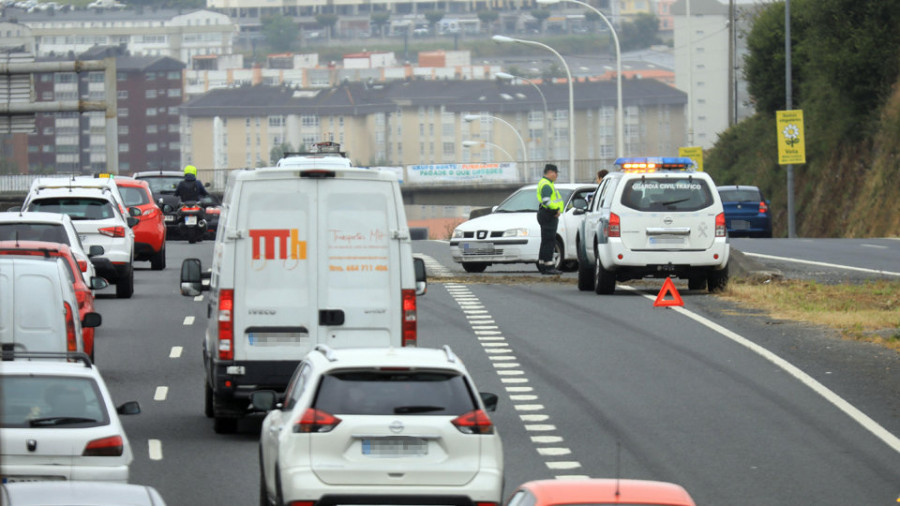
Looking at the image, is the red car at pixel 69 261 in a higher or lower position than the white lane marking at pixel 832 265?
higher

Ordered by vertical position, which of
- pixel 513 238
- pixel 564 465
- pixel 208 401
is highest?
pixel 513 238

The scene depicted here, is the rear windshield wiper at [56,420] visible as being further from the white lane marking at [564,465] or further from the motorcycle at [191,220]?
the motorcycle at [191,220]

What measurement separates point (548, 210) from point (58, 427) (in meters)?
17.7

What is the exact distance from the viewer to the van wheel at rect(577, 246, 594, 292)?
26766 mm

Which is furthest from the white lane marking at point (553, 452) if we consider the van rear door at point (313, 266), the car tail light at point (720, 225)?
the car tail light at point (720, 225)

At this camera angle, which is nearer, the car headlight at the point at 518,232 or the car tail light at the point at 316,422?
the car tail light at the point at 316,422

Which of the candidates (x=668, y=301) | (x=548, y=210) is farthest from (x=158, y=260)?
(x=668, y=301)

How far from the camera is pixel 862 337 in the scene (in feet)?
69.6

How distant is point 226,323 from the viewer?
14656 mm

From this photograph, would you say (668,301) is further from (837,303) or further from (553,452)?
(553,452)

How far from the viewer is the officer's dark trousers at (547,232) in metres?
28.3

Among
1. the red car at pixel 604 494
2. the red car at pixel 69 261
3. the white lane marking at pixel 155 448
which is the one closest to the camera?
the red car at pixel 604 494

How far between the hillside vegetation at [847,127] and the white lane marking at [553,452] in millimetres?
38061

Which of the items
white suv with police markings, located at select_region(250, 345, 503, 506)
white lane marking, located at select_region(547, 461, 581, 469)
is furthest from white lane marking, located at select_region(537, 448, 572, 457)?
white suv with police markings, located at select_region(250, 345, 503, 506)
